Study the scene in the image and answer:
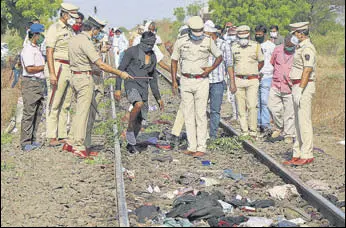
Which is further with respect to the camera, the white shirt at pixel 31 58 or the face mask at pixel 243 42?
the face mask at pixel 243 42

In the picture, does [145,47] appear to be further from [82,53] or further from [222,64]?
[222,64]

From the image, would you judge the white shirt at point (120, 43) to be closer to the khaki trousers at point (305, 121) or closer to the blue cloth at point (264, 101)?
the blue cloth at point (264, 101)

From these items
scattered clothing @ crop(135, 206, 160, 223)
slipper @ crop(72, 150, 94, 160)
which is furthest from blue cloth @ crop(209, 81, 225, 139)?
scattered clothing @ crop(135, 206, 160, 223)

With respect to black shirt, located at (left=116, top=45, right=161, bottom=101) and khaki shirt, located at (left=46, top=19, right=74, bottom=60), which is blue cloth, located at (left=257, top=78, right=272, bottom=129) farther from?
khaki shirt, located at (left=46, top=19, right=74, bottom=60)

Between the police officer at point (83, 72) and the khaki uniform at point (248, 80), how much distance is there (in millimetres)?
2740

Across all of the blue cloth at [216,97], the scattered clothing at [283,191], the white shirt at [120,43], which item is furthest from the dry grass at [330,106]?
the white shirt at [120,43]

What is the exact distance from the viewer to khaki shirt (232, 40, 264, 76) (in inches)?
497

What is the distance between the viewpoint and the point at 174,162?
10.9 meters

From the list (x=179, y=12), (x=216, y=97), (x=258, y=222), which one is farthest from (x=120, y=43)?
(x=179, y=12)

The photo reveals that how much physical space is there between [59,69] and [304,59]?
3976mm

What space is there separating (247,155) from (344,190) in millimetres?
2818

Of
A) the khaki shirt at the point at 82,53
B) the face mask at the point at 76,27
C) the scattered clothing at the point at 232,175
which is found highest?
the face mask at the point at 76,27

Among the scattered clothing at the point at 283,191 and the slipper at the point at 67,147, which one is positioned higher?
the slipper at the point at 67,147

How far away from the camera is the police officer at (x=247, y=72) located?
12633mm
